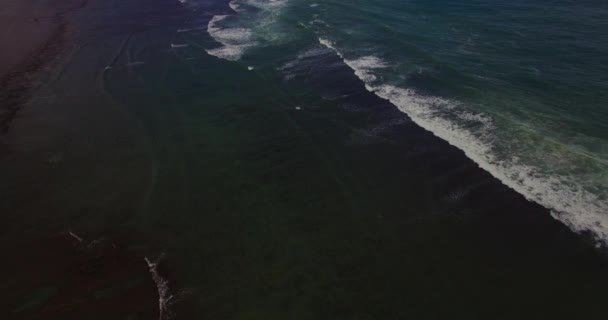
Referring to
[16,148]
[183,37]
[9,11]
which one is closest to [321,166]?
[16,148]

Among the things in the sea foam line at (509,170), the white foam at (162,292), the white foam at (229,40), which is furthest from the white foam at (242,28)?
the white foam at (162,292)

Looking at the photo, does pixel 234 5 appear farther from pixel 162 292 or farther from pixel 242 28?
pixel 162 292

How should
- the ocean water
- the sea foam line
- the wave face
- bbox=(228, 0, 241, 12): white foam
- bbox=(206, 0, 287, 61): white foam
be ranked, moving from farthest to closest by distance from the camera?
Result: bbox=(228, 0, 241, 12): white foam → bbox=(206, 0, 287, 61): white foam → the wave face → the sea foam line → the ocean water

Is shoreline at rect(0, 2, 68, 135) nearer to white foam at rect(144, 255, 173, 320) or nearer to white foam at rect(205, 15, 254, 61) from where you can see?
white foam at rect(205, 15, 254, 61)

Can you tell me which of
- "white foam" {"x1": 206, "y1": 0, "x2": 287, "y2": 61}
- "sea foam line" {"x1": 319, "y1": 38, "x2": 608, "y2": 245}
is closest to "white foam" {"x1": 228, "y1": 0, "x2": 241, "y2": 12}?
"white foam" {"x1": 206, "y1": 0, "x2": 287, "y2": 61}

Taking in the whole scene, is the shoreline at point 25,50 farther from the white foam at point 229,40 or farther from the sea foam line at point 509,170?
the sea foam line at point 509,170

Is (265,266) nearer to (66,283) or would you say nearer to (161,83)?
(66,283)
